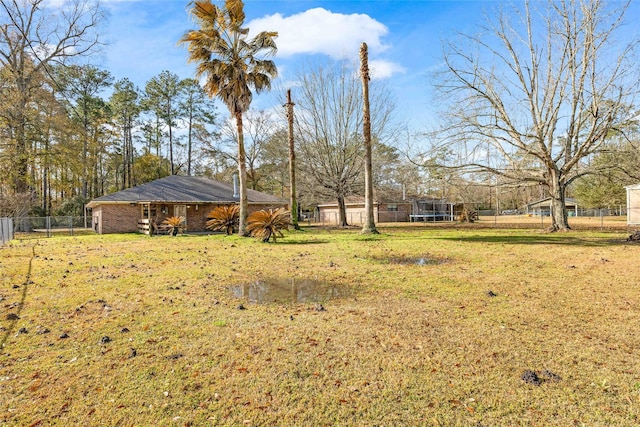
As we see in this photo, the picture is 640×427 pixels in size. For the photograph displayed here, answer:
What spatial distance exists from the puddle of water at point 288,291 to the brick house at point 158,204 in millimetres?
17044

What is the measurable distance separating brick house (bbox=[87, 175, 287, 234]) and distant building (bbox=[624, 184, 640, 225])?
25.5 metres

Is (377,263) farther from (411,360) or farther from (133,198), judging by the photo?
(133,198)

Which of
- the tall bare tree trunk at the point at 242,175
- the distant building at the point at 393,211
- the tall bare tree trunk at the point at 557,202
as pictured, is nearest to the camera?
the tall bare tree trunk at the point at 242,175

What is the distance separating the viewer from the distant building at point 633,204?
24578 millimetres

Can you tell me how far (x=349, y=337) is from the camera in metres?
4.23

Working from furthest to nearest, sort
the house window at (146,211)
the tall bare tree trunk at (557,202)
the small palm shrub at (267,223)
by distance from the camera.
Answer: the house window at (146,211), the tall bare tree trunk at (557,202), the small palm shrub at (267,223)

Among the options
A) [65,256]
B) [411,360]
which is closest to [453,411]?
[411,360]

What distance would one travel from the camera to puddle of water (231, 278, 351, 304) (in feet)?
20.3

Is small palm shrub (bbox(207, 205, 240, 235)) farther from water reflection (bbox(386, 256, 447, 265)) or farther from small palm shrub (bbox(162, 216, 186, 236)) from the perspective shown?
water reflection (bbox(386, 256, 447, 265))

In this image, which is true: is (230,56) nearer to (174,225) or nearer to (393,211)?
(174,225)

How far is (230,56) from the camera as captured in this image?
17.2m

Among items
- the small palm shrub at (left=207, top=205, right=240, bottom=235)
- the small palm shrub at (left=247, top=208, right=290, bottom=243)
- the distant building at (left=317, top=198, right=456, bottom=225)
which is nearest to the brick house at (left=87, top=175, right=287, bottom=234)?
the small palm shrub at (left=207, top=205, right=240, bottom=235)

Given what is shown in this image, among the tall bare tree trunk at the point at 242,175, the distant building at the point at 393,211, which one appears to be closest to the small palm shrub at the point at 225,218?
the tall bare tree trunk at the point at 242,175

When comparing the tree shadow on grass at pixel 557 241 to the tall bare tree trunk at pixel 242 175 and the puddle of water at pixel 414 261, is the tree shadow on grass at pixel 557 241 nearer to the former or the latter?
the puddle of water at pixel 414 261
